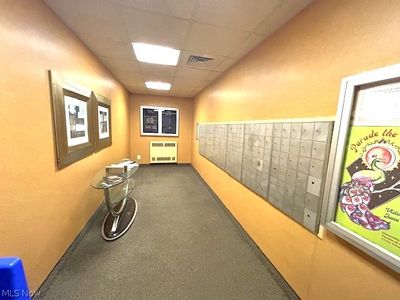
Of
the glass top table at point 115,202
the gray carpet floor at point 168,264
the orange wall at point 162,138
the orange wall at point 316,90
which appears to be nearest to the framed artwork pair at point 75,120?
the glass top table at point 115,202

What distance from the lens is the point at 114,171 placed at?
103 inches

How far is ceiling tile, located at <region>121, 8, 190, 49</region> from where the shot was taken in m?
1.53

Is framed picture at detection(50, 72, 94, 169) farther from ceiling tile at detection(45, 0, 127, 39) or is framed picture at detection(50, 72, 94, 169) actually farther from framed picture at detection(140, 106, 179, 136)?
framed picture at detection(140, 106, 179, 136)

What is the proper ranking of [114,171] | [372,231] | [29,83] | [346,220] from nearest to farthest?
[372,231], [346,220], [29,83], [114,171]

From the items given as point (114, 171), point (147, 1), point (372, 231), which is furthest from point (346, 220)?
point (114, 171)

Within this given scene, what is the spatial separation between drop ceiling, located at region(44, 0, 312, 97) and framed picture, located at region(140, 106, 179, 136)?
3012 mm

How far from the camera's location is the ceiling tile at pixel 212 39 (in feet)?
5.53

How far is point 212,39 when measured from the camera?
6.14 ft

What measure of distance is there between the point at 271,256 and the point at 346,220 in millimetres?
951

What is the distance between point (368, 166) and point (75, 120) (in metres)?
2.49

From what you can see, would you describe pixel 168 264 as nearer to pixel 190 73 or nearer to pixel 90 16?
pixel 90 16

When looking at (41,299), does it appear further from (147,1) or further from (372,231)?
(147,1)

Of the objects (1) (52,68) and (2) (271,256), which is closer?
(1) (52,68)

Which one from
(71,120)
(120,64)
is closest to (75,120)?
(71,120)
